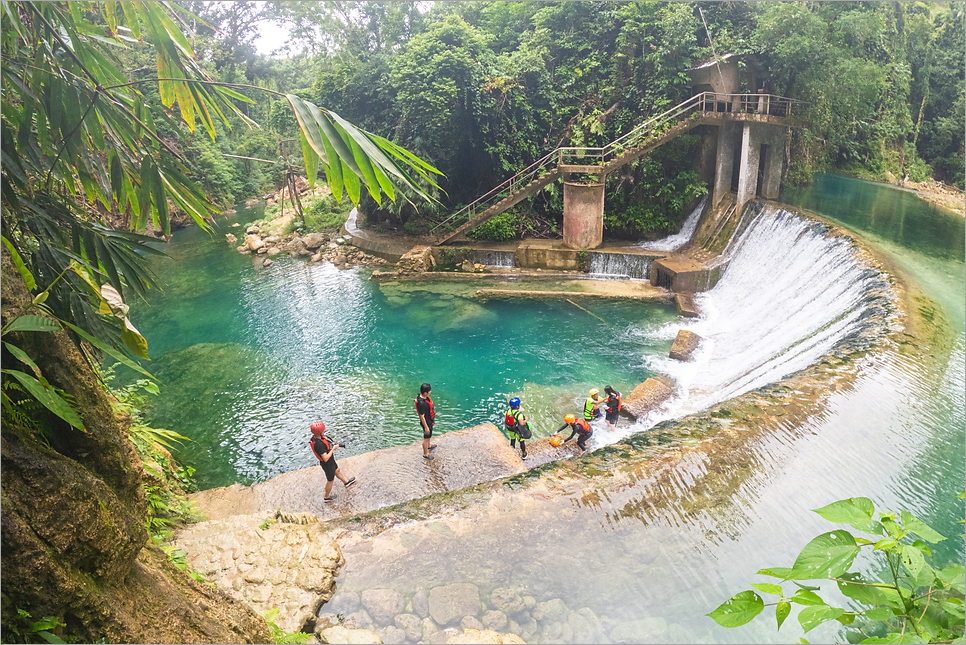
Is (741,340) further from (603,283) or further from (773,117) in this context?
(773,117)

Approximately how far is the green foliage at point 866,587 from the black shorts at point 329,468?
5.79m

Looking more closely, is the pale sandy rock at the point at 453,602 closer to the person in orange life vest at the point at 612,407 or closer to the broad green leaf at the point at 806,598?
the broad green leaf at the point at 806,598

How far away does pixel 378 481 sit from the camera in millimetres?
7129

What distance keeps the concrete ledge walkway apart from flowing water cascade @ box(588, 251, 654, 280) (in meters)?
9.52

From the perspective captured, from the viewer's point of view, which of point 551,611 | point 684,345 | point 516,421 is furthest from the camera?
point 684,345

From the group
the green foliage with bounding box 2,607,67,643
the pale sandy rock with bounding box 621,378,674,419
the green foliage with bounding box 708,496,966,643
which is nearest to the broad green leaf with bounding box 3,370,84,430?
the green foliage with bounding box 2,607,67,643

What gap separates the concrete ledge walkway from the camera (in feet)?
22.3

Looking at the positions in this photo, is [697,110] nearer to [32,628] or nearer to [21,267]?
[21,267]

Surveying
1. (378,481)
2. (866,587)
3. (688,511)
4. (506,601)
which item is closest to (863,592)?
(866,587)

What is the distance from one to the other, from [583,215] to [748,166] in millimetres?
5084

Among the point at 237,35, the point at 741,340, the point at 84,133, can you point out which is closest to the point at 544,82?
the point at 741,340

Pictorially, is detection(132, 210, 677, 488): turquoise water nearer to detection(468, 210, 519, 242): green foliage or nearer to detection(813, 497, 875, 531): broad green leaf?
detection(468, 210, 519, 242): green foliage

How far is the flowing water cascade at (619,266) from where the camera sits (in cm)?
1559

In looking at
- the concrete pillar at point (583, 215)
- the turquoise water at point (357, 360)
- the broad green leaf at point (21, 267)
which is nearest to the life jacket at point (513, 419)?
the turquoise water at point (357, 360)
